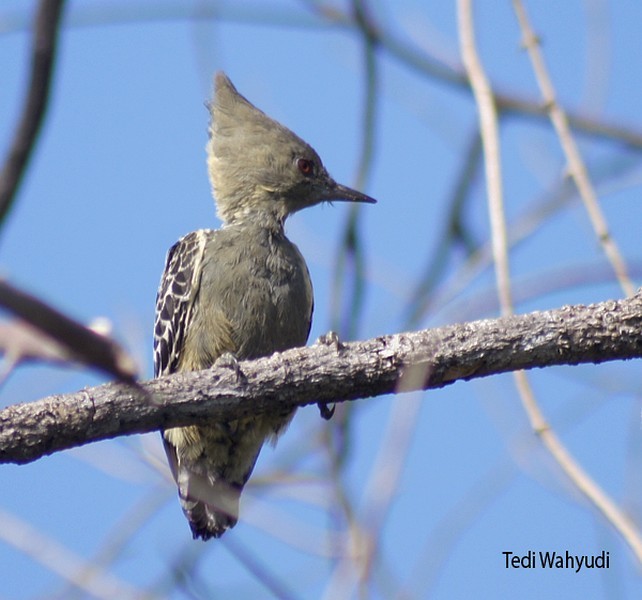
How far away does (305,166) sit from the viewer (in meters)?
7.70

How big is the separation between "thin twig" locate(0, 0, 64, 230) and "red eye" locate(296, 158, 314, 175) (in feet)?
21.2

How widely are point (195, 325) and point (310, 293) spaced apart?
3.15 ft

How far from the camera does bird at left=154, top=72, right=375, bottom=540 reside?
641 centimetres

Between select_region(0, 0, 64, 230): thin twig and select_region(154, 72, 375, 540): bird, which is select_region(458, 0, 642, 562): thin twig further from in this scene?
select_region(0, 0, 64, 230): thin twig

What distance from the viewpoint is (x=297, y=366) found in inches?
183

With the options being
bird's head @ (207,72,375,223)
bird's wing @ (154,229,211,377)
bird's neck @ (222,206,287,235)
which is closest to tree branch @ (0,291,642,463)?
bird's wing @ (154,229,211,377)

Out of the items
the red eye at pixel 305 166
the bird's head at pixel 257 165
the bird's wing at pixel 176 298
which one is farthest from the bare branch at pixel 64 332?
the red eye at pixel 305 166

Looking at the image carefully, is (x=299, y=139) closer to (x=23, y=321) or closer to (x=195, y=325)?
(x=195, y=325)

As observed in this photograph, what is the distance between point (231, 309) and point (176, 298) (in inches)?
21.7

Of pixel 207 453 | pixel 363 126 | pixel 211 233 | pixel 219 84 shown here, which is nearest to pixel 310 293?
pixel 211 233

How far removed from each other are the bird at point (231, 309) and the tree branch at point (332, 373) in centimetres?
149

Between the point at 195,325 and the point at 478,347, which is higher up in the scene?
the point at 195,325

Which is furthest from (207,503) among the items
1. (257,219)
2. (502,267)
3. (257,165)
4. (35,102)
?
(35,102)

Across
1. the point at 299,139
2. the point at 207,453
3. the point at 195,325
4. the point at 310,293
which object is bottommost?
the point at 207,453
